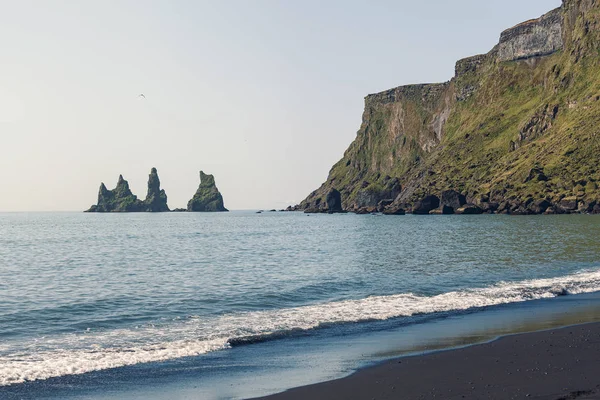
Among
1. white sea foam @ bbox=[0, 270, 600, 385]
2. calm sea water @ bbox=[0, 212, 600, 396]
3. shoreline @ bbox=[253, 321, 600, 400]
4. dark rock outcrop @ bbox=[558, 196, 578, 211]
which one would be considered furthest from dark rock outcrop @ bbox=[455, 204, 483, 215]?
shoreline @ bbox=[253, 321, 600, 400]

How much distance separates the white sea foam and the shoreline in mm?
7608

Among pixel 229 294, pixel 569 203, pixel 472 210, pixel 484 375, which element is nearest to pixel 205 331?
pixel 229 294

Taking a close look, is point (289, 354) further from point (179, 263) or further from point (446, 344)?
point (179, 263)

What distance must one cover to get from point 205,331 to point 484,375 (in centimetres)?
1370

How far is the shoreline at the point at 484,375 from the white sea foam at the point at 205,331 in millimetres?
7608

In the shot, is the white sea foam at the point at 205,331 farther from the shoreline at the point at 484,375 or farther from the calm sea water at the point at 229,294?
the shoreline at the point at 484,375

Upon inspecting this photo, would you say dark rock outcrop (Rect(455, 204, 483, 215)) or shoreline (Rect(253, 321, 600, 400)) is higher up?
dark rock outcrop (Rect(455, 204, 483, 215))

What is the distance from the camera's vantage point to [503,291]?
121 ft

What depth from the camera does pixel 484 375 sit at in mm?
17797

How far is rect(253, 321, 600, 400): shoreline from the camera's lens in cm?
1605

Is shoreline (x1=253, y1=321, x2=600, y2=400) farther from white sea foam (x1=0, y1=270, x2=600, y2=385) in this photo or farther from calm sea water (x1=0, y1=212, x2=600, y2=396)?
white sea foam (x1=0, y1=270, x2=600, y2=385)

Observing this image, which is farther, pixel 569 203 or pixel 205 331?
pixel 569 203

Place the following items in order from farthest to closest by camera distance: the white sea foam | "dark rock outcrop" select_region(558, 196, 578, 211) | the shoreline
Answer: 1. "dark rock outcrop" select_region(558, 196, 578, 211)
2. the white sea foam
3. the shoreline

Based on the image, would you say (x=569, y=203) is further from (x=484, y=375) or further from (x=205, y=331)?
(x=484, y=375)
